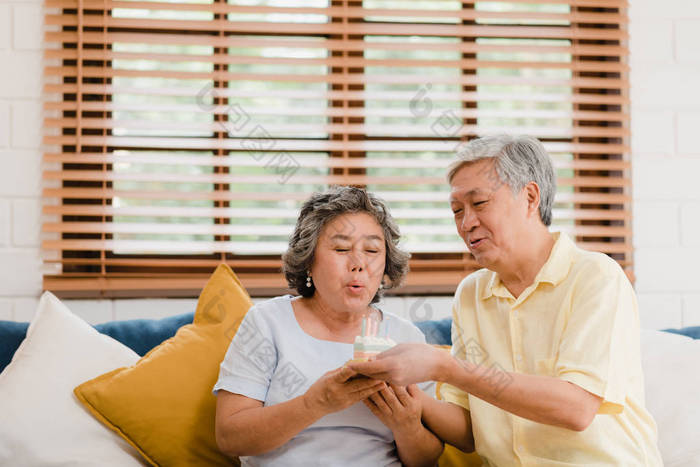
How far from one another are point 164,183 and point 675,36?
207 centimetres

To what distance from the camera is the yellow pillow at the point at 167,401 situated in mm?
1657

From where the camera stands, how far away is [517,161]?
1404mm

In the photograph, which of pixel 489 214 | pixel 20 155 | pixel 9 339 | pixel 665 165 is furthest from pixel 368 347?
pixel 665 165

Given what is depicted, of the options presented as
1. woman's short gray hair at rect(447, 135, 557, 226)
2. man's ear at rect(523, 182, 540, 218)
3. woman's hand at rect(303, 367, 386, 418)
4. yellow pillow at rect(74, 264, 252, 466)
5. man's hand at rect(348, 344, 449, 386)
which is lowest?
yellow pillow at rect(74, 264, 252, 466)

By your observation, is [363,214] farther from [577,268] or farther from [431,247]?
[431,247]

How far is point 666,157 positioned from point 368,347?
5.85 ft

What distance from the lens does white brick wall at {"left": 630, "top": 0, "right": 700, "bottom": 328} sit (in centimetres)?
250

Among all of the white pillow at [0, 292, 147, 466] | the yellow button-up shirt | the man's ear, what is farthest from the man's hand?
the white pillow at [0, 292, 147, 466]

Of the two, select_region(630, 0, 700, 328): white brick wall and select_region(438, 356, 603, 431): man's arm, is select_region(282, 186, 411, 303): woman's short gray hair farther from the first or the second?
select_region(630, 0, 700, 328): white brick wall

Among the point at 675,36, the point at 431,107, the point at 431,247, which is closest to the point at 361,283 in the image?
the point at 431,247

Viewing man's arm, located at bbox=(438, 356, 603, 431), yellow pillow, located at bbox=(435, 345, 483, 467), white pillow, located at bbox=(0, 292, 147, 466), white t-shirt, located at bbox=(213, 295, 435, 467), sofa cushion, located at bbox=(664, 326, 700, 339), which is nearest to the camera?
man's arm, located at bbox=(438, 356, 603, 431)

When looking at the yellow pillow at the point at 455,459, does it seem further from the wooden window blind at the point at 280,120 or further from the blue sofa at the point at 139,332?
the wooden window blind at the point at 280,120

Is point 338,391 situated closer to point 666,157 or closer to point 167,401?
point 167,401

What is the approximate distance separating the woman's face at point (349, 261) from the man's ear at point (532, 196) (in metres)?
0.39
